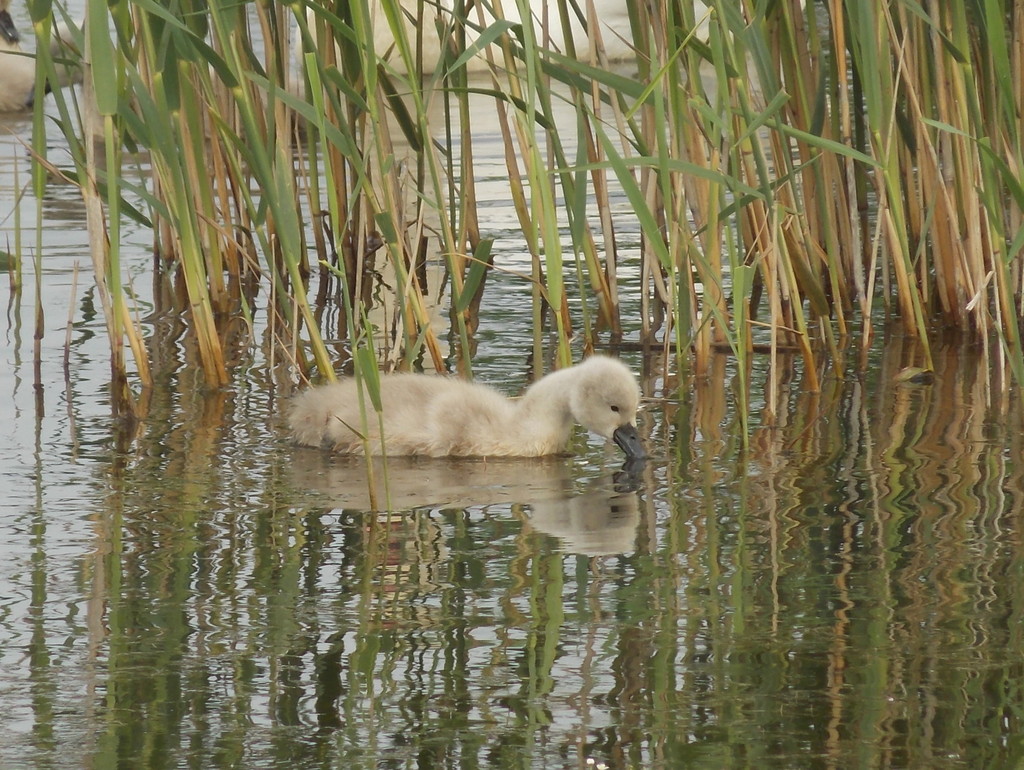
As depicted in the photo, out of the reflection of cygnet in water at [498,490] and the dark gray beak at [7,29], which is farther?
the dark gray beak at [7,29]

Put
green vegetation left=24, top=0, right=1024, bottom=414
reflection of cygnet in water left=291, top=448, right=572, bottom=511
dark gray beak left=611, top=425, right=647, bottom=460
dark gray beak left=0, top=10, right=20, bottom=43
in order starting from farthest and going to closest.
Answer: dark gray beak left=0, top=10, right=20, bottom=43
dark gray beak left=611, top=425, right=647, bottom=460
green vegetation left=24, top=0, right=1024, bottom=414
reflection of cygnet in water left=291, top=448, right=572, bottom=511

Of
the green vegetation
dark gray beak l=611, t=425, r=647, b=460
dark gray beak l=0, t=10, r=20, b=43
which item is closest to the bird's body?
dark gray beak l=611, t=425, r=647, b=460

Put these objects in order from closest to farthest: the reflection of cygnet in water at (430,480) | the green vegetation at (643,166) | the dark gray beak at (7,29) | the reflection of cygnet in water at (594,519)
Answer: the reflection of cygnet in water at (594,519) → the reflection of cygnet in water at (430,480) → the green vegetation at (643,166) → the dark gray beak at (7,29)

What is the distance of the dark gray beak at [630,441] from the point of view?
449 centimetres

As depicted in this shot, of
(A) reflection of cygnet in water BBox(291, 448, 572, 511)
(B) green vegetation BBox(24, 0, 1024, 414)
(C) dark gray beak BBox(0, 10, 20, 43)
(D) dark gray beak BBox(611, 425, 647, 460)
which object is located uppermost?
(C) dark gray beak BBox(0, 10, 20, 43)

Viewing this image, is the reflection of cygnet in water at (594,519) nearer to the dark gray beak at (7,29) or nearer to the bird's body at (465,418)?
the bird's body at (465,418)

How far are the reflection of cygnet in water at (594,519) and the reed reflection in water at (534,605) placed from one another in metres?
0.01

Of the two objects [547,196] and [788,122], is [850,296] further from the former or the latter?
[547,196]

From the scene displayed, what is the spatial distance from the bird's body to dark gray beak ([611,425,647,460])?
0.03m

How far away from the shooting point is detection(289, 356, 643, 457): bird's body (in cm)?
462

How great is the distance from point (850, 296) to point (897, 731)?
354 centimetres

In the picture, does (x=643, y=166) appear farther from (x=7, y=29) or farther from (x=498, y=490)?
(x=7, y=29)

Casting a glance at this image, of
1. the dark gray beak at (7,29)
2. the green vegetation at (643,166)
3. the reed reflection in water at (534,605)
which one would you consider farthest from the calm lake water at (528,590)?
the dark gray beak at (7,29)

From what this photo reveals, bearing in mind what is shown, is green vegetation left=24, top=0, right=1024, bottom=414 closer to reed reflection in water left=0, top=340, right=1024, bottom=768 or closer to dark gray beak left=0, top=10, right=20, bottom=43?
reed reflection in water left=0, top=340, right=1024, bottom=768
